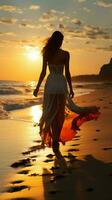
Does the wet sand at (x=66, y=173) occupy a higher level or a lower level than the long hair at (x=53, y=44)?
lower

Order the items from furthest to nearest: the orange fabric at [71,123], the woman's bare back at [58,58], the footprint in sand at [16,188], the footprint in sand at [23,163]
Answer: the orange fabric at [71,123]
the woman's bare back at [58,58]
the footprint in sand at [23,163]
the footprint in sand at [16,188]

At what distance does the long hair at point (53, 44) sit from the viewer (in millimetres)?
7742

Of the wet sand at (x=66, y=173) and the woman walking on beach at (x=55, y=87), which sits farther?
the woman walking on beach at (x=55, y=87)

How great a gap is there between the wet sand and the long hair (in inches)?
71.0

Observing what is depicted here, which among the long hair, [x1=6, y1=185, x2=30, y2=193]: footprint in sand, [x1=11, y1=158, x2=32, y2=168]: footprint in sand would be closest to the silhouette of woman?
the long hair

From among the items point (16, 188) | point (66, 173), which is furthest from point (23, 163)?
point (16, 188)

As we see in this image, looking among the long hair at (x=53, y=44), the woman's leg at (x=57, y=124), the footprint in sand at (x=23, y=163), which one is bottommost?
the footprint in sand at (x=23, y=163)

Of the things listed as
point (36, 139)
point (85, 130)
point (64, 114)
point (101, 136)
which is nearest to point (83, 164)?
point (64, 114)

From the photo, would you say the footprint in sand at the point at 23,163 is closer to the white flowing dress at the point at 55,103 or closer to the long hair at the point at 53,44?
the white flowing dress at the point at 55,103

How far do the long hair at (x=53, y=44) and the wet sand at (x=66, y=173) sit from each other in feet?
5.91

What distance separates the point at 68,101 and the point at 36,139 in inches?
96.0

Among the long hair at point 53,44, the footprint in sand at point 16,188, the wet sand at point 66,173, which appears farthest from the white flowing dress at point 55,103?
the footprint in sand at point 16,188

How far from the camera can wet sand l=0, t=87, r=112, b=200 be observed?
527 cm

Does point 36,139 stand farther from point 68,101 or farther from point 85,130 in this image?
point 68,101
